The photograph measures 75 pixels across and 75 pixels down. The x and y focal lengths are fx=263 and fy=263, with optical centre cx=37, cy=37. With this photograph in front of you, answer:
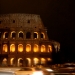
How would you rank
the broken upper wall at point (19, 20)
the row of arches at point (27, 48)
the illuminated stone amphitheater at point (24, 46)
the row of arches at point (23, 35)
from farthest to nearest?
the broken upper wall at point (19, 20)
the row of arches at point (23, 35)
the row of arches at point (27, 48)
the illuminated stone amphitheater at point (24, 46)

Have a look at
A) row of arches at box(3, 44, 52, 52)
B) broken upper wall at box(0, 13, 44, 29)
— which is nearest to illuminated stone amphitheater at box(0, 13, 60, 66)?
row of arches at box(3, 44, 52, 52)

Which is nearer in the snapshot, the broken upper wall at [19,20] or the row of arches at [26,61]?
the row of arches at [26,61]

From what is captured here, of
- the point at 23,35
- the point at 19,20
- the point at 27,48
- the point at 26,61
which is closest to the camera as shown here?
the point at 26,61

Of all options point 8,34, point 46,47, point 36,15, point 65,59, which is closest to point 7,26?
point 8,34

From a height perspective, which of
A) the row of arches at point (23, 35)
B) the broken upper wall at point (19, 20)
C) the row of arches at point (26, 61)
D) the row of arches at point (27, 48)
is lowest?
the row of arches at point (26, 61)

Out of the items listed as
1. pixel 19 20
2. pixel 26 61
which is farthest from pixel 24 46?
pixel 19 20

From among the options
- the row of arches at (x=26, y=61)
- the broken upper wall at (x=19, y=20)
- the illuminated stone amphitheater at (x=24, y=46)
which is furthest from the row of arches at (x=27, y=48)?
the broken upper wall at (x=19, y=20)

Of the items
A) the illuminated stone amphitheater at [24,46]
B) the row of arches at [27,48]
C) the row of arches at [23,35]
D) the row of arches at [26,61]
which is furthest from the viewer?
the row of arches at [23,35]

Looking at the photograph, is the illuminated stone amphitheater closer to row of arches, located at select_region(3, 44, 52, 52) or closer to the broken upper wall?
row of arches, located at select_region(3, 44, 52, 52)

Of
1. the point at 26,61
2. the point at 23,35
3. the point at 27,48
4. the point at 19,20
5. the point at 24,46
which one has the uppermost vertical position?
the point at 19,20

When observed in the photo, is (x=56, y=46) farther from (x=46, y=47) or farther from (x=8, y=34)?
(x=8, y=34)

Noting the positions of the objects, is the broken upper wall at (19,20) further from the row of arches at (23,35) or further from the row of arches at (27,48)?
the row of arches at (27,48)

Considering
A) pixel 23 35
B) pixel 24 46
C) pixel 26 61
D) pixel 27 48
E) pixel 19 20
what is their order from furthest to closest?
pixel 19 20 → pixel 23 35 → pixel 27 48 → pixel 26 61 → pixel 24 46

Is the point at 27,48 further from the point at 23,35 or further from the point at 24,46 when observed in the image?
the point at 23,35
